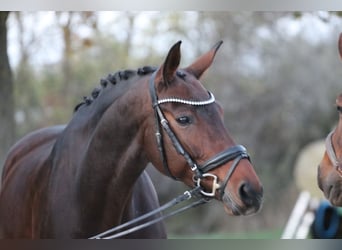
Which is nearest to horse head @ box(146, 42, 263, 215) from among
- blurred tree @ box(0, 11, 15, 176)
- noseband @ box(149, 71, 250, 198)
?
noseband @ box(149, 71, 250, 198)

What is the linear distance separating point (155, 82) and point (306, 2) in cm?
166

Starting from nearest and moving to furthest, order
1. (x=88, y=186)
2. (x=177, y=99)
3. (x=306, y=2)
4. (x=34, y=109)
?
(x=177, y=99) < (x=88, y=186) < (x=306, y=2) < (x=34, y=109)

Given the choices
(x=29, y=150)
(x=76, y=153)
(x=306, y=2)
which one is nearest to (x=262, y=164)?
(x=306, y=2)

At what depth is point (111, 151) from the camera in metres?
2.30

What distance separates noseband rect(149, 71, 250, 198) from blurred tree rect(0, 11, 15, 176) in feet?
6.39

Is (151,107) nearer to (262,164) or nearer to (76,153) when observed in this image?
(76,153)

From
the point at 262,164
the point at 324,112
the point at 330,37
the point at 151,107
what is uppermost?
the point at 151,107

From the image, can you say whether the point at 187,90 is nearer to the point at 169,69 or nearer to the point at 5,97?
the point at 169,69

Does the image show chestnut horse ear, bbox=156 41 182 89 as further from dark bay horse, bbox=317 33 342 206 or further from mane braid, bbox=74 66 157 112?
dark bay horse, bbox=317 33 342 206

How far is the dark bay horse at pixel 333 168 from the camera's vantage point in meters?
2.50

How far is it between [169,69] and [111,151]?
1.18 feet

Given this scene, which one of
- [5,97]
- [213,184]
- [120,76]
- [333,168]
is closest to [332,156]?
[333,168]

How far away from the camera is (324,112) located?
7652 millimetres

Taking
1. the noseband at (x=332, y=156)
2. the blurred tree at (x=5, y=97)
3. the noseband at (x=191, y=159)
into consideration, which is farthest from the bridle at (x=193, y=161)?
the blurred tree at (x=5, y=97)
